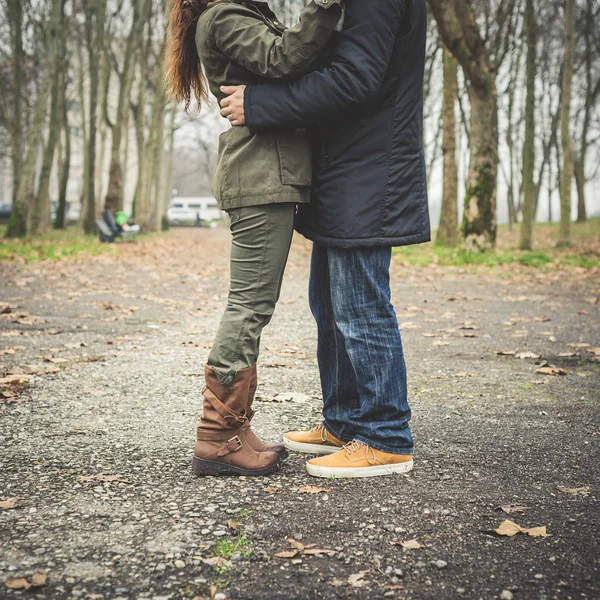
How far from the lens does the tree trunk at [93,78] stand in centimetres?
2241

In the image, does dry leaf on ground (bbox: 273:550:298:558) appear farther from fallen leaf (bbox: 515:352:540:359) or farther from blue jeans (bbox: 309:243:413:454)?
fallen leaf (bbox: 515:352:540:359)

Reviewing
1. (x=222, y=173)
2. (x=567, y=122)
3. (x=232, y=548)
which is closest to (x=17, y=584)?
(x=232, y=548)

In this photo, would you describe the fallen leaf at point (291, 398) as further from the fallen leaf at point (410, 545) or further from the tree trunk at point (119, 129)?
the tree trunk at point (119, 129)

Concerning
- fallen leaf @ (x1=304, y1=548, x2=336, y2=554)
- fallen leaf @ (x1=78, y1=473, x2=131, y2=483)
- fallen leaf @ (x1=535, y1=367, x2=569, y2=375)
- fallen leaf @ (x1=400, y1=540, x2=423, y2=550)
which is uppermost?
fallen leaf @ (x1=535, y1=367, x2=569, y2=375)

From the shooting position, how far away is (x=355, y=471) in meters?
2.85

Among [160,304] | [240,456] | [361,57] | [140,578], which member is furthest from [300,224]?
[160,304]

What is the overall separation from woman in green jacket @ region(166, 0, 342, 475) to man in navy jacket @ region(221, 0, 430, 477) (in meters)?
0.09

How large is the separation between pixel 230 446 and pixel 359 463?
517 mm

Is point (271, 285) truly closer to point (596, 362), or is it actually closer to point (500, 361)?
point (500, 361)

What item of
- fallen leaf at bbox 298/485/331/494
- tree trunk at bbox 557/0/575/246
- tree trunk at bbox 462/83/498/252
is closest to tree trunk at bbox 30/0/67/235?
tree trunk at bbox 462/83/498/252

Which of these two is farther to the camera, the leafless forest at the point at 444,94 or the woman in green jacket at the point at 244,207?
the leafless forest at the point at 444,94

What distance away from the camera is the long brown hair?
292 centimetres

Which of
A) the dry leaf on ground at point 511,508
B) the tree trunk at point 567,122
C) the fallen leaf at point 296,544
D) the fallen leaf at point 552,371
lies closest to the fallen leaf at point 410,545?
the fallen leaf at point 296,544

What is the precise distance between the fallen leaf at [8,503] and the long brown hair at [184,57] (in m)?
1.73
